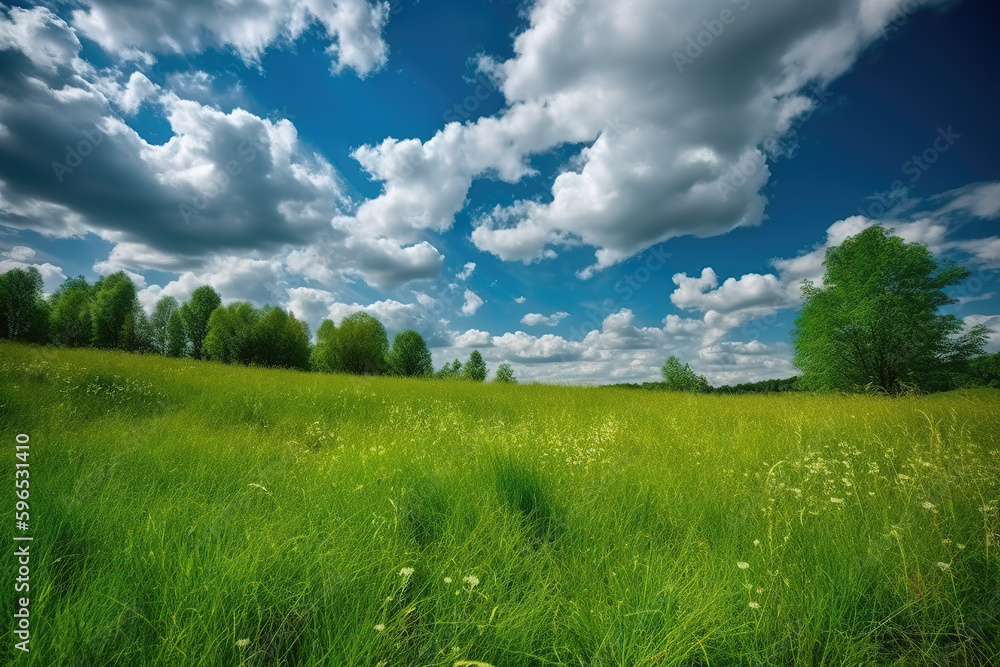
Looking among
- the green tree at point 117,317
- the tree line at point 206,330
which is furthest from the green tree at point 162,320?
the green tree at point 117,317

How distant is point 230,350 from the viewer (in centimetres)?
3881

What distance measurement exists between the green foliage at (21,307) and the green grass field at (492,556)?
31.4 metres

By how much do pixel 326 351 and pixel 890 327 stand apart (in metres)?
49.0

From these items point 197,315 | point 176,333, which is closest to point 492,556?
point 197,315

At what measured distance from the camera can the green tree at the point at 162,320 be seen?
43.7 metres

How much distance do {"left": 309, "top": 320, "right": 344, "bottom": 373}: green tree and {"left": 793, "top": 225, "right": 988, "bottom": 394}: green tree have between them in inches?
1688

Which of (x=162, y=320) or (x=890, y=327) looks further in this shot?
(x=162, y=320)

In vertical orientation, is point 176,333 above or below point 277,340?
above

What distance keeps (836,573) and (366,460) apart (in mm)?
3792

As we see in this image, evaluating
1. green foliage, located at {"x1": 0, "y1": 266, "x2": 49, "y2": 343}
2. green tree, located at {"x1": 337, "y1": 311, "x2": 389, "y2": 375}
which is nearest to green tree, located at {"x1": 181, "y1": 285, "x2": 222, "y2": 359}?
green tree, located at {"x1": 337, "y1": 311, "x2": 389, "y2": 375}

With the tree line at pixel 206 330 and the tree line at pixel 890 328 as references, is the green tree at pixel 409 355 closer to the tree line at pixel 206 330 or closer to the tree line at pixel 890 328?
the tree line at pixel 206 330

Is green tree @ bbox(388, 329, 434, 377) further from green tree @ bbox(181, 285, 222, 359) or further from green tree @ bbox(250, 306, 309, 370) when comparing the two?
green tree @ bbox(181, 285, 222, 359)

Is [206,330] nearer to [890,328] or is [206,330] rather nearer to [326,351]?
[326,351]

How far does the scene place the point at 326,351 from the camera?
46.2 m
